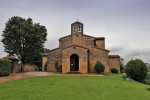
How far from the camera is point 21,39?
5041 centimetres

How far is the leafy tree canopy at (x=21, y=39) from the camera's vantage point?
164 feet

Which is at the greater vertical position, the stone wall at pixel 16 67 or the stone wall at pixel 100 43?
the stone wall at pixel 100 43

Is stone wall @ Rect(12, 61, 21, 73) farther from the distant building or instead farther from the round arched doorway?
the round arched doorway

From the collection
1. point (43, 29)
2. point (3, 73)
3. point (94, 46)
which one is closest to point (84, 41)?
point (94, 46)

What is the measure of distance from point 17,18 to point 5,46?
21.5 feet

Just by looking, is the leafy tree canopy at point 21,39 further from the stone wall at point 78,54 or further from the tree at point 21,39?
the stone wall at point 78,54

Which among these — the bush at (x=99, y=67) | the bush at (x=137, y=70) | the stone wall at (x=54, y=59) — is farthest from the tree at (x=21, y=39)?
the bush at (x=137, y=70)

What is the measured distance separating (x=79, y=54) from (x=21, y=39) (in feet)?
44.4

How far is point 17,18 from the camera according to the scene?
51.8 metres

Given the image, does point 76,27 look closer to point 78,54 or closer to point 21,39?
point 78,54

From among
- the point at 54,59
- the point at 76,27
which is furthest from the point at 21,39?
the point at 76,27

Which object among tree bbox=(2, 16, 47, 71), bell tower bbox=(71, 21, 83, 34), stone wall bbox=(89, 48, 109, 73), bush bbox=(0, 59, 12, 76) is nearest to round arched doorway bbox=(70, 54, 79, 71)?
stone wall bbox=(89, 48, 109, 73)

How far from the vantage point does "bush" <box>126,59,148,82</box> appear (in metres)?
38.1

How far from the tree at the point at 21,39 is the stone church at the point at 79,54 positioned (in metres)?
3.68
